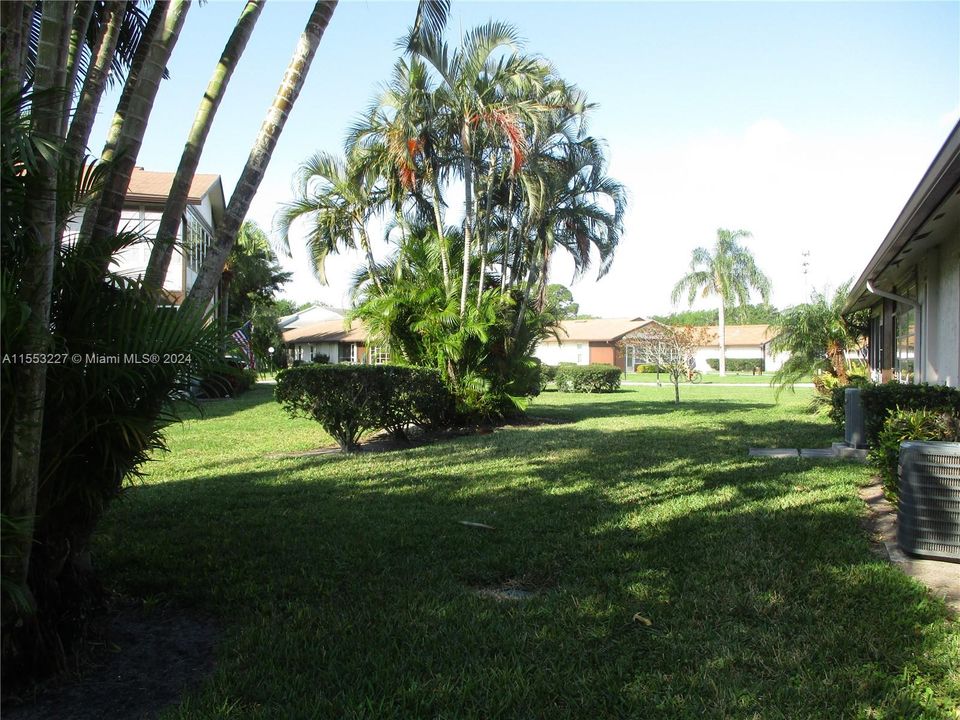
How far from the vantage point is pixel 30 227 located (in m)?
2.97

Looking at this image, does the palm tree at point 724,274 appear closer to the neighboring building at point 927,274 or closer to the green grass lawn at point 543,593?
the neighboring building at point 927,274

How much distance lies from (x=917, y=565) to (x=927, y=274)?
21.9 feet

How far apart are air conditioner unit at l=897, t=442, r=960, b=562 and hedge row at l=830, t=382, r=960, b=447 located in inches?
87.9

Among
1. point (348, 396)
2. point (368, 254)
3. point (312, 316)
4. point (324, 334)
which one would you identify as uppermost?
point (312, 316)

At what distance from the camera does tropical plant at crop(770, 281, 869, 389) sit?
1608cm

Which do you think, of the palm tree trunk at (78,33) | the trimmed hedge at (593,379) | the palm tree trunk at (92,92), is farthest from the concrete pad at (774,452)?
the trimmed hedge at (593,379)

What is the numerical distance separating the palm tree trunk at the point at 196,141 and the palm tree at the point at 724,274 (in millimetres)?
45642

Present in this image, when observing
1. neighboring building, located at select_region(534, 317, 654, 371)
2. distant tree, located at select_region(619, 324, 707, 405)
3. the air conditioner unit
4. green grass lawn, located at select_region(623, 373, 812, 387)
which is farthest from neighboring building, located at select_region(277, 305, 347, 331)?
the air conditioner unit

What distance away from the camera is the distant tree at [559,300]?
27.4 metres

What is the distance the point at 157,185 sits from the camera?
68.9 feet

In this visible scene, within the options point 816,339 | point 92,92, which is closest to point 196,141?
point 92,92

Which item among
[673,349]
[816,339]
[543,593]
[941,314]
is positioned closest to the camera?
[543,593]

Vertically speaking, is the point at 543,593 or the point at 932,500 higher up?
the point at 932,500

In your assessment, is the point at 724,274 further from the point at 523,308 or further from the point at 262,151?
the point at 262,151
